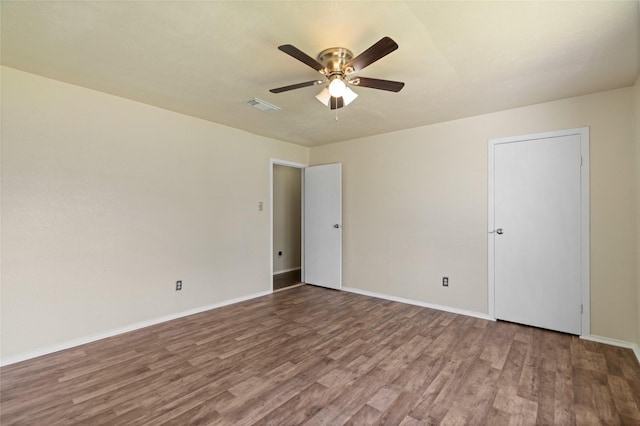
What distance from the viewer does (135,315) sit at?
3121 millimetres

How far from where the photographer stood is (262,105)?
3145 millimetres

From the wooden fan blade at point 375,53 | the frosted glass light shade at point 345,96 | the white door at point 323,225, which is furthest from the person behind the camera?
the white door at point 323,225

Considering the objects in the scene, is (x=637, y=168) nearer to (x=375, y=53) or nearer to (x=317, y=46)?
(x=375, y=53)

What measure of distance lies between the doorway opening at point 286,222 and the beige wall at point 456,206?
122cm

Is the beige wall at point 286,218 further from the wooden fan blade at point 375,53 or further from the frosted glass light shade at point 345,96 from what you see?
the wooden fan blade at point 375,53

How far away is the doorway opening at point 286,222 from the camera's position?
6020 mm

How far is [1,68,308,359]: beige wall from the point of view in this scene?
2463mm

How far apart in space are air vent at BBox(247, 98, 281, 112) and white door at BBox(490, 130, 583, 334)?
8.63ft

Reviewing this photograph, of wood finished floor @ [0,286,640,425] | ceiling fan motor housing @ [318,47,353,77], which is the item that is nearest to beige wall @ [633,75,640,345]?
wood finished floor @ [0,286,640,425]

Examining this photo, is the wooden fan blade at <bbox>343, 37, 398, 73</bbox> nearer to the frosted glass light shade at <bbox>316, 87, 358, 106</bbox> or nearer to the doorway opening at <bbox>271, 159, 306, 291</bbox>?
the frosted glass light shade at <bbox>316, 87, 358, 106</bbox>

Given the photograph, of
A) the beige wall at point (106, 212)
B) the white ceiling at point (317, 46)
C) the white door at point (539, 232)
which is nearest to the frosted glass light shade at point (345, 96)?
the white ceiling at point (317, 46)

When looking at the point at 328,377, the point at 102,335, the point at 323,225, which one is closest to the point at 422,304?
the point at 323,225

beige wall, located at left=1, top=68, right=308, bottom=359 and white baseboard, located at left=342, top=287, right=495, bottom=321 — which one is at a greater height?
beige wall, located at left=1, top=68, right=308, bottom=359

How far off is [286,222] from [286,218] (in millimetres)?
88
